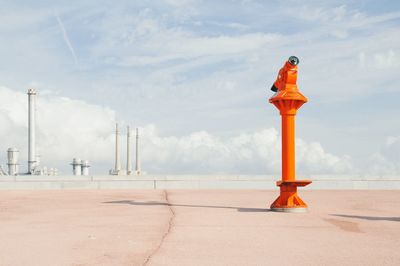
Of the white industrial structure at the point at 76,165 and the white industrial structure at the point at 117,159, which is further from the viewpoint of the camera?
the white industrial structure at the point at 117,159

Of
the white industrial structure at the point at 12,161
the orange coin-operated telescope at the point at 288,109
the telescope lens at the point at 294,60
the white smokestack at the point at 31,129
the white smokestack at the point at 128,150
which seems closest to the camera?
the orange coin-operated telescope at the point at 288,109

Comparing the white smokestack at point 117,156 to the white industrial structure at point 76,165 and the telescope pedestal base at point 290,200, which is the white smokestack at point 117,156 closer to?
the white industrial structure at point 76,165

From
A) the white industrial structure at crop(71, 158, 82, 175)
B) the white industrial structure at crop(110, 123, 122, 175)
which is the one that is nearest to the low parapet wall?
the white industrial structure at crop(71, 158, 82, 175)

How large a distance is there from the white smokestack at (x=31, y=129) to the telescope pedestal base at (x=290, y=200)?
29.5 meters

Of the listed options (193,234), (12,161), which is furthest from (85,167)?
(193,234)

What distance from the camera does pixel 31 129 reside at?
38969mm

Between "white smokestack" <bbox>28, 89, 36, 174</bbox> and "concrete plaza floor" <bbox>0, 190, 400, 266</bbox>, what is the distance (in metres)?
25.2

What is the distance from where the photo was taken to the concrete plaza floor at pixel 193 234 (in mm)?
6566

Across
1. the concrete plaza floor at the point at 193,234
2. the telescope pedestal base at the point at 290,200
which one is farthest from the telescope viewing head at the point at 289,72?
the concrete plaza floor at the point at 193,234

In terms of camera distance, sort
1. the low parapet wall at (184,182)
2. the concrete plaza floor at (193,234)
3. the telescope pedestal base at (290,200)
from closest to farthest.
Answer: the concrete plaza floor at (193,234) < the telescope pedestal base at (290,200) < the low parapet wall at (184,182)

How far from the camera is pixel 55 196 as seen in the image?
1683 centimetres

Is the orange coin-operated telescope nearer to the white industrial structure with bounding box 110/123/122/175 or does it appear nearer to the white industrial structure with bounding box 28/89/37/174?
the white industrial structure with bounding box 28/89/37/174

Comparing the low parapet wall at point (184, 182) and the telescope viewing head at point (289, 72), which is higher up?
the telescope viewing head at point (289, 72)

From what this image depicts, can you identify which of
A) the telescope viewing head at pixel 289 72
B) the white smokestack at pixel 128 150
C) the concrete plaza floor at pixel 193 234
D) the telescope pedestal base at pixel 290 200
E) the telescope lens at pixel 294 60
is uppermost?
the telescope lens at pixel 294 60
